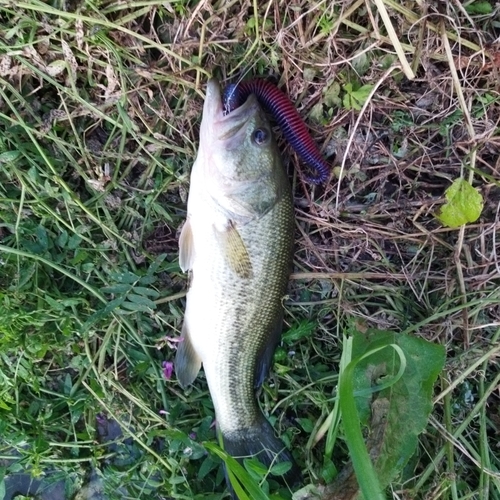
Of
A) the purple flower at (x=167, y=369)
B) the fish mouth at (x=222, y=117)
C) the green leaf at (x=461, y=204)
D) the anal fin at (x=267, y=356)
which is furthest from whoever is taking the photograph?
the purple flower at (x=167, y=369)

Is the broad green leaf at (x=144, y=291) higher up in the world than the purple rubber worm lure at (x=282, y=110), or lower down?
→ lower down

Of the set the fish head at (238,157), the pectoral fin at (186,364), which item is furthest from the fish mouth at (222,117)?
the pectoral fin at (186,364)

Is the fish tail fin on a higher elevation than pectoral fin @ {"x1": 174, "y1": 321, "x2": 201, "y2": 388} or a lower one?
lower

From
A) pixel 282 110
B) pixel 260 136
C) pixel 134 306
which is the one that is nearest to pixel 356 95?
pixel 282 110

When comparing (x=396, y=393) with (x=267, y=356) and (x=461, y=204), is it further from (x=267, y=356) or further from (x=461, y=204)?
(x=461, y=204)

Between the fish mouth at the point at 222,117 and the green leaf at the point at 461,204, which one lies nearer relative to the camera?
the fish mouth at the point at 222,117

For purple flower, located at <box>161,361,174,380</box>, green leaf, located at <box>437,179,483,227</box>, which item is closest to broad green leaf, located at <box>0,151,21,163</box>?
purple flower, located at <box>161,361,174,380</box>

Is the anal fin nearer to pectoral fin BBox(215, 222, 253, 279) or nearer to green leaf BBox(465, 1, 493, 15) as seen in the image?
pectoral fin BBox(215, 222, 253, 279)

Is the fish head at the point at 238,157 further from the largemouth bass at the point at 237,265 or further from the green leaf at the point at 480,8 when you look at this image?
the green leaf at the point at 480,8
